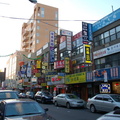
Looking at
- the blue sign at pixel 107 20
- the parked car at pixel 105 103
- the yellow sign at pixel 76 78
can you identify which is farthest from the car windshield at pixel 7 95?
the blue sign at pixel 107 20

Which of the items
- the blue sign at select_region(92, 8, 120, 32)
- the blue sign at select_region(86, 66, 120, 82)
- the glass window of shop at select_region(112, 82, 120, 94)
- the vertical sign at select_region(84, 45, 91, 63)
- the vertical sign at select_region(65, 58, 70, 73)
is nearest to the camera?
the blue sign at select_region(86, 66, 120, 82)

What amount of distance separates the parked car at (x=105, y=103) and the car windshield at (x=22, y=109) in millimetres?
7392

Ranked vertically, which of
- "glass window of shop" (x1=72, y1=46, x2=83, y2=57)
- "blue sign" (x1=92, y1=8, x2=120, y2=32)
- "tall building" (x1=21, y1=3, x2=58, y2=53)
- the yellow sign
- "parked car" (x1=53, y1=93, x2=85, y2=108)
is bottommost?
"parked car" (x1=53, y1=93, x2=85, y2=108)

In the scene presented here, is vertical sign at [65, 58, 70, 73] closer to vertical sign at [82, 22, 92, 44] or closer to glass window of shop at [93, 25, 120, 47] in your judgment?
→ vertical sign at [82, 22, 92, 44]

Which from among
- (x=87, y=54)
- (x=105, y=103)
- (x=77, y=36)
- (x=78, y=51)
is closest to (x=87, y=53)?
(x=87, y=54)

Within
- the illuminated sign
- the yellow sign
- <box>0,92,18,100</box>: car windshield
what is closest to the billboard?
the yellow sign

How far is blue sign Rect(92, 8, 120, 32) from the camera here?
19.5 m

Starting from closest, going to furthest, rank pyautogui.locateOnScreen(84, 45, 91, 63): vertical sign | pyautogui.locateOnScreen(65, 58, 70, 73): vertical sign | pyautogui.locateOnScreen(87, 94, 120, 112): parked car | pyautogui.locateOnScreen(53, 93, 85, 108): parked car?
pyautogui.locateOnScreen(87, 94, 120, 112): parked car, pyautogui.locateOnScreen(53, 93, 85, 108): parked car, pyautogui.locateOnScreen(84, 45, 91, 63): vertical sign, pyautogui.locateOnScreen(65, 58, 70, 73): vertical sign

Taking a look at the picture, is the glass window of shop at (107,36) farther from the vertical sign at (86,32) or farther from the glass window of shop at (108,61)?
the glass window of shop at (108,61)

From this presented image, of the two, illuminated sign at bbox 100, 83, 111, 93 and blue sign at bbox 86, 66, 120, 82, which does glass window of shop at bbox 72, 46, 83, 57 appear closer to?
blue sign at bbox 86, 66, 120, 82

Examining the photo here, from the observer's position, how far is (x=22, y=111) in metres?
6.02

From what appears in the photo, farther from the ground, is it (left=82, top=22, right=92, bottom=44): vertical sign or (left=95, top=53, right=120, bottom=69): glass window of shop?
(left=82, top=22, right=92, bottom=44): vertical sign

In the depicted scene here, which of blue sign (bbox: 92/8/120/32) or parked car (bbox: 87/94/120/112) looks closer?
parked car (bbox: 87/94/120/112)

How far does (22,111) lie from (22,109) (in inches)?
4.7
